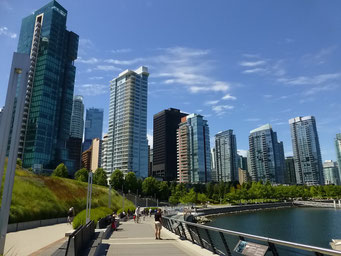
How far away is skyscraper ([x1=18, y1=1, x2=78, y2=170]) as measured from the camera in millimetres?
116562

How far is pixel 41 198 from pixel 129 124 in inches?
5540

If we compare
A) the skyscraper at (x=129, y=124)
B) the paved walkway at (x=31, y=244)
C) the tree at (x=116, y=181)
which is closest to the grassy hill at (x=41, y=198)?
the paved walkway at (x=31, y=244)

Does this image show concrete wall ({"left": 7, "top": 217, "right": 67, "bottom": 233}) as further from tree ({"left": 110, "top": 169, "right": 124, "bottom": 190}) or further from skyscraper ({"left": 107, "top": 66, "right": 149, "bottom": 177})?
skyscraper ({"left": 107, "top": 66, "right": 149, "bottom": 177})

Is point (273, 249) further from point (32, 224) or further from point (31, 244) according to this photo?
point (32, 224)

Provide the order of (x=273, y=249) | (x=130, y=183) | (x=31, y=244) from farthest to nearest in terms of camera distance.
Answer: (x=130, y=183) → (x=31, y=244) → (x=273, y=249)

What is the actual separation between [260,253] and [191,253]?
13.0 feet

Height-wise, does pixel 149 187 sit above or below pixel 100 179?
below

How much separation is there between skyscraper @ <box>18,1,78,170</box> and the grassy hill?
8068cm

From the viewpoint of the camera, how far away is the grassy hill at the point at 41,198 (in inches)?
1034

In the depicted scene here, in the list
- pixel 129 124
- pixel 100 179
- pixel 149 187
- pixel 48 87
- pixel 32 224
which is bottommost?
pixel 32 224

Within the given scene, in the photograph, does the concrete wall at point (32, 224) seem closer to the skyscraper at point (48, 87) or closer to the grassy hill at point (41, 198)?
the grassy hill at point (41, 198)

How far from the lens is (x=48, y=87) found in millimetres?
124062

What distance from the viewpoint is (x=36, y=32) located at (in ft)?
431

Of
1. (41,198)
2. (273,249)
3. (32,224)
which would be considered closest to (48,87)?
(41,198)
